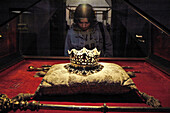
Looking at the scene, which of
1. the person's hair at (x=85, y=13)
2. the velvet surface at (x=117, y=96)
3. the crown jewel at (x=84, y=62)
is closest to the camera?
the velvet surface at (x=117, y=96)

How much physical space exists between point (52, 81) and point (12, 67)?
1.05 metres

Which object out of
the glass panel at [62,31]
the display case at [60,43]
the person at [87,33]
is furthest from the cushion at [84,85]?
the glass panel at [62,31]

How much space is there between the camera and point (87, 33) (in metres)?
1.57

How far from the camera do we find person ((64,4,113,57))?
1.49 m

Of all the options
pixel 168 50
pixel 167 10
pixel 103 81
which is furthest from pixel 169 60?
pixel 103 81

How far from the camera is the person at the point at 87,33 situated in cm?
149

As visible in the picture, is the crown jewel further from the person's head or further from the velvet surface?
the person's head

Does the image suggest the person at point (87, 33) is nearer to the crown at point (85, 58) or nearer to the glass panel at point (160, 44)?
the crown at point (85, 58)

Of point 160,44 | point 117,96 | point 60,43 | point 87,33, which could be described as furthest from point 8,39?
point 160,44

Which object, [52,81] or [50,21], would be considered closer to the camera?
[52,81]

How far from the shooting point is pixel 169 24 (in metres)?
1.28

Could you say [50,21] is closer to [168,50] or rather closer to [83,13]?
[83,13]

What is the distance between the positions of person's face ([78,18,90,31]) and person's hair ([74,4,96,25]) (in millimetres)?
30

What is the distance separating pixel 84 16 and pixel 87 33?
19 cm
